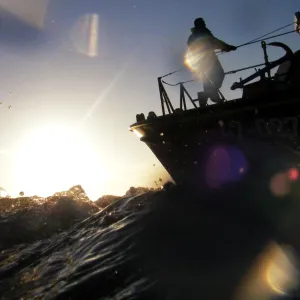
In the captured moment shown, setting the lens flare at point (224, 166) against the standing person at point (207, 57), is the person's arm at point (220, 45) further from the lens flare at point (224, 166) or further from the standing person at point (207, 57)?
the lens flare at point (224, 166)

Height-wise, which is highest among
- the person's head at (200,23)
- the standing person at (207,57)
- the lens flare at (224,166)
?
the person's head at (200,23)

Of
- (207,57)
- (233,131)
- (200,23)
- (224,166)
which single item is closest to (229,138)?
(233,131)

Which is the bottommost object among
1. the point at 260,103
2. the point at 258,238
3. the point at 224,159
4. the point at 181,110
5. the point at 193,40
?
the point at 258,238

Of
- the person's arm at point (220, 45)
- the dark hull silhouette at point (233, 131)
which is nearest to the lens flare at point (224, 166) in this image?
the dark hull silhouette at point (233, 131)

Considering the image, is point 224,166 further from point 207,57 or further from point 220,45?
point 220,45

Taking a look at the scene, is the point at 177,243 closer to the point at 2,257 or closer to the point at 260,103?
the point at 260,103

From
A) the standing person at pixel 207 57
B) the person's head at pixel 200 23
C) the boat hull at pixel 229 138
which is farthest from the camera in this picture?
the person's head at pixel 200 23

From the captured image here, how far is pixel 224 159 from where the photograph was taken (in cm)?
820

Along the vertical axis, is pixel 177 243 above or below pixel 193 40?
below

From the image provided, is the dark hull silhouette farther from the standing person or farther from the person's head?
the person's head

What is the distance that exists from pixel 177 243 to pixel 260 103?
3.62m

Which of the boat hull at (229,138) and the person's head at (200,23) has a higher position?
the person's head at (200,23)

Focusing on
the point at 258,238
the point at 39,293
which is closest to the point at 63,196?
the point at 39,293

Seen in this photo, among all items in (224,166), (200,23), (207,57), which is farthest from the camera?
(200,23)
